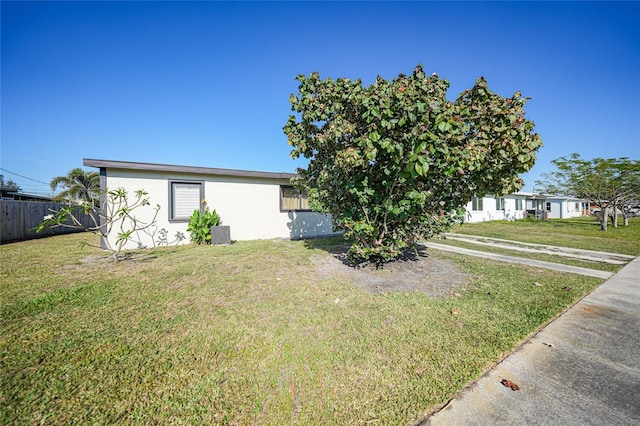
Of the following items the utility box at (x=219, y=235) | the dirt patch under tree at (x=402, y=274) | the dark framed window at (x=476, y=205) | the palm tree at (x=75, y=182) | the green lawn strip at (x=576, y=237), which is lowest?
the green lawn strip at (x=576, y=237)

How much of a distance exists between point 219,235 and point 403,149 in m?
6.53

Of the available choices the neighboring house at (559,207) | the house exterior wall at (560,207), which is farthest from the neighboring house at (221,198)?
the house exterior wall at (560,207)

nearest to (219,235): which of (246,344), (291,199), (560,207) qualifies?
(291,199)

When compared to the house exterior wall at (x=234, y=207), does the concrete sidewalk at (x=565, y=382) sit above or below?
below

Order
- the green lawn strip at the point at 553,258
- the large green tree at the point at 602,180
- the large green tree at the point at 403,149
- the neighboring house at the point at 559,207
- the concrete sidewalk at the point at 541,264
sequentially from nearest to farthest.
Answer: the large green tree at the point at 403,149, the concrete sidewalk at the point at 541,264, the green lawn strip at the point at 553,258, the large green tree at the point at 602,180, the neighboring house at the point at 559,207

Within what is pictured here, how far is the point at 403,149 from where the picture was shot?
3.54m

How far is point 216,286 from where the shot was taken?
3930mm

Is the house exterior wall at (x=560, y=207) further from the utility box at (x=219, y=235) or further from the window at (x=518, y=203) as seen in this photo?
the utility box at (x=219, y=235)

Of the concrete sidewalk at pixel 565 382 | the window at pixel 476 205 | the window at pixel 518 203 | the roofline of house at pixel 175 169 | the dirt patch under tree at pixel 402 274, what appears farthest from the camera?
the window at pixel 518 203

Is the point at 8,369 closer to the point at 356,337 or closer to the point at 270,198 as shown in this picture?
the point at 356,337

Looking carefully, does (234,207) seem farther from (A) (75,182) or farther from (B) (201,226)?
(A) (75,182)

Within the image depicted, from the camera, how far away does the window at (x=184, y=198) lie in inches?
315

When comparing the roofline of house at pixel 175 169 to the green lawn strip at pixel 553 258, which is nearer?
the green lawn strip at pixel 553 258

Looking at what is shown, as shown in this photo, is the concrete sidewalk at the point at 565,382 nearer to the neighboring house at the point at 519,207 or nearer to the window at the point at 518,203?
the neighboring house at the point at 519,207
